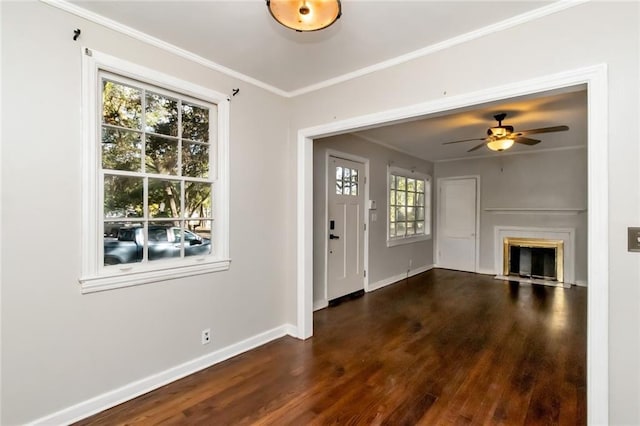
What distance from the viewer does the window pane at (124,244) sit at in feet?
7.24

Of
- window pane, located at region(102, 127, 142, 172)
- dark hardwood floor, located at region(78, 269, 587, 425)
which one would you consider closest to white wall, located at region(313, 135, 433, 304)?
dark hardwood floor, located at region(78, 269, 587, 425)

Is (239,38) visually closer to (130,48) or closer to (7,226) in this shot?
(130,48)

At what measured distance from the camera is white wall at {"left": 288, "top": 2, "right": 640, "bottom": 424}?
1679mm

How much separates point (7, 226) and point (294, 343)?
7.86 ft

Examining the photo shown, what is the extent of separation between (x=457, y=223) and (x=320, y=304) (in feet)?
13.8

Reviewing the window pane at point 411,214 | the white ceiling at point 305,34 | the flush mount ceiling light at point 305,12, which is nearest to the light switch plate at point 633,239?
the white ceiling at point 305,34

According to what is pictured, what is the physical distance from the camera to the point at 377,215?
5.34 metres

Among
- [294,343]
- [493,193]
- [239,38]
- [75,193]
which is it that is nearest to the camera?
[75,193]

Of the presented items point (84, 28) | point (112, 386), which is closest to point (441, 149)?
point (84, 28)

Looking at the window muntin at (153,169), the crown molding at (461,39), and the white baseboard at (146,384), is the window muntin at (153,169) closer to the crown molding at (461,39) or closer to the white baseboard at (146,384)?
the white baseboard at (146,384)

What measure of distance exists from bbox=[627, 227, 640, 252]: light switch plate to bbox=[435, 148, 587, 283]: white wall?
194 inches

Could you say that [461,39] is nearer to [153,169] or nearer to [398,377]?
[153,169]

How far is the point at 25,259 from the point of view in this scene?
180cm

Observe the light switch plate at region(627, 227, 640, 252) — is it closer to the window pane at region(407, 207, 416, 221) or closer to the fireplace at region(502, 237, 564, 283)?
the window pane at region(407, 207, 416, 221)
